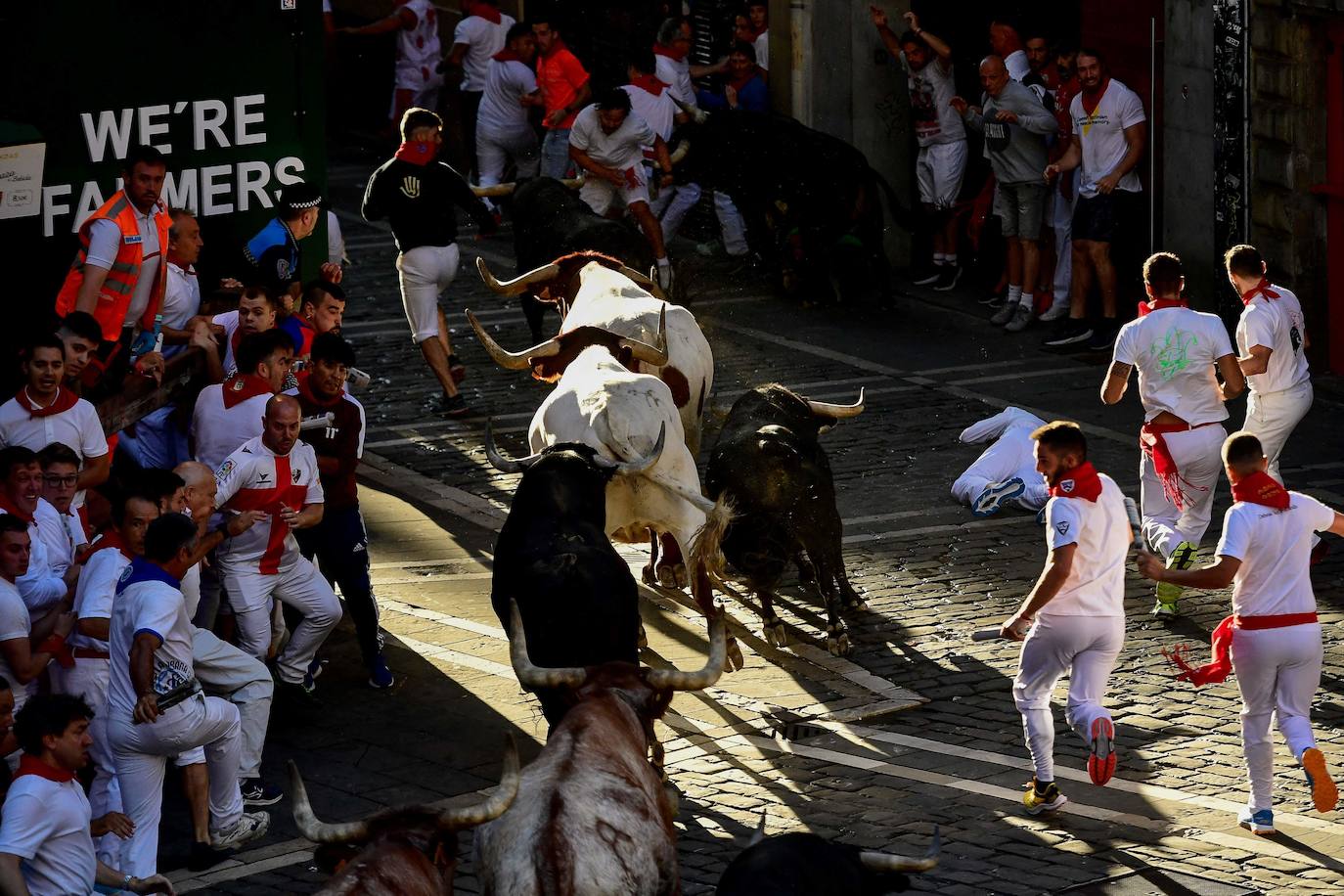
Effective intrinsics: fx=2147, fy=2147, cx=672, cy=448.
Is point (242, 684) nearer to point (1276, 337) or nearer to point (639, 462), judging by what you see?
point (639, 462)

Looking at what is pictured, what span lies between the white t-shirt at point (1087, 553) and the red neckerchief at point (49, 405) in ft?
15.0

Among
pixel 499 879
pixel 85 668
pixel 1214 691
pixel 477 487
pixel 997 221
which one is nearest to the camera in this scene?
pixel 499 879

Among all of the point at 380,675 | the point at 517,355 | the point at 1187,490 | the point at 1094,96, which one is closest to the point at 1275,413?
the point at 1187,490

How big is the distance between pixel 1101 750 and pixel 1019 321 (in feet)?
32.0

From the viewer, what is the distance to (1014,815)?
9.52 metres

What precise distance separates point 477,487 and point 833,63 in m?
7.75

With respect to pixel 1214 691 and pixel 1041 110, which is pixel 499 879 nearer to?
pixel 1214 691

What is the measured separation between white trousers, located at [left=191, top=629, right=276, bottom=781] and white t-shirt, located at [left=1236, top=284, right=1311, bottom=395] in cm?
591

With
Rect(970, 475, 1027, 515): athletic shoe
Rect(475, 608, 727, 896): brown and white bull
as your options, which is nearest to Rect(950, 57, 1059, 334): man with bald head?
Rect(970, 475, 1027, 515): athletic shoe

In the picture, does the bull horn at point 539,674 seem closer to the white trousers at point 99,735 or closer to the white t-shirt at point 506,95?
the white trousers at point 99,735

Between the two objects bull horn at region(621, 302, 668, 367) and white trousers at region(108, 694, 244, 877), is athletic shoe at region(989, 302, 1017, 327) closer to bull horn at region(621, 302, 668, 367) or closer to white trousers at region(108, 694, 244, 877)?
bull horn at region(621, 302, 668, 367)

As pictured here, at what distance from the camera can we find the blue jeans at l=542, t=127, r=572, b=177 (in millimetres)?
21562

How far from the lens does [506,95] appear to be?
872 inches

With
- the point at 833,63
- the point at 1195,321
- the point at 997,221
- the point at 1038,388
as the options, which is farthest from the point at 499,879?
the point at 833,63
